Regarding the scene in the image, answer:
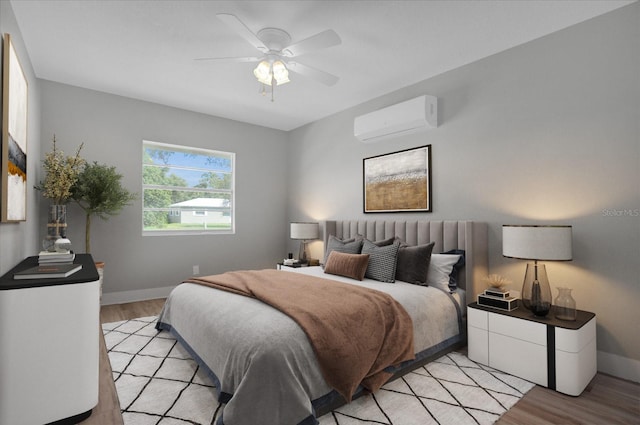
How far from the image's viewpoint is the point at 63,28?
2.75 m

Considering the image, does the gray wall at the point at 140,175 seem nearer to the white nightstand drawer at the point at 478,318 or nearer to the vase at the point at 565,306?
the white nightstand drawer at the point at 478,318

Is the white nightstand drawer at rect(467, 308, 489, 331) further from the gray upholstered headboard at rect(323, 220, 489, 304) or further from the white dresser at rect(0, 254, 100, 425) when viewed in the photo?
the white dresser at rect(0, 254, 100, 425)

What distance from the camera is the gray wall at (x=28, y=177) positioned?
2135 millimetres

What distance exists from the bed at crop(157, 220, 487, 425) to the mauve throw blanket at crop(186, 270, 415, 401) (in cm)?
6

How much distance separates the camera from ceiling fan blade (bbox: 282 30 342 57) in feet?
7.66

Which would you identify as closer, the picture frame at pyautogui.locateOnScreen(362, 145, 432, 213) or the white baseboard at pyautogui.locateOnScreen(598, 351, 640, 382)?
the white baseboard at pyautogui.locateOnScreen(598, 351, 640, 382)

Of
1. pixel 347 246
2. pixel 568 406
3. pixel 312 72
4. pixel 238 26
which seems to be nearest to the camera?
pixel 568 406

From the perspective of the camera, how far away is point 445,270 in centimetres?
304

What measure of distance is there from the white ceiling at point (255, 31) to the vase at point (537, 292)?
1.98 metres

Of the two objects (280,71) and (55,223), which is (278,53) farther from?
(55,223)

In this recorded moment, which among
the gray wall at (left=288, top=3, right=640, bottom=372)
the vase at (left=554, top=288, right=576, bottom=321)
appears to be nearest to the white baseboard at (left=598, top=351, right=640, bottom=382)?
the gray wall at (left=288, top=3, right=640, bottom=372)

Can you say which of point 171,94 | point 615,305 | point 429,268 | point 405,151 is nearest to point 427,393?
point 429,268

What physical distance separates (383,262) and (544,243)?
1.32m

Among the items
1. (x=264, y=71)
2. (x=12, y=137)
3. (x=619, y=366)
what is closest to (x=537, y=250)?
(x=619, y=366)
